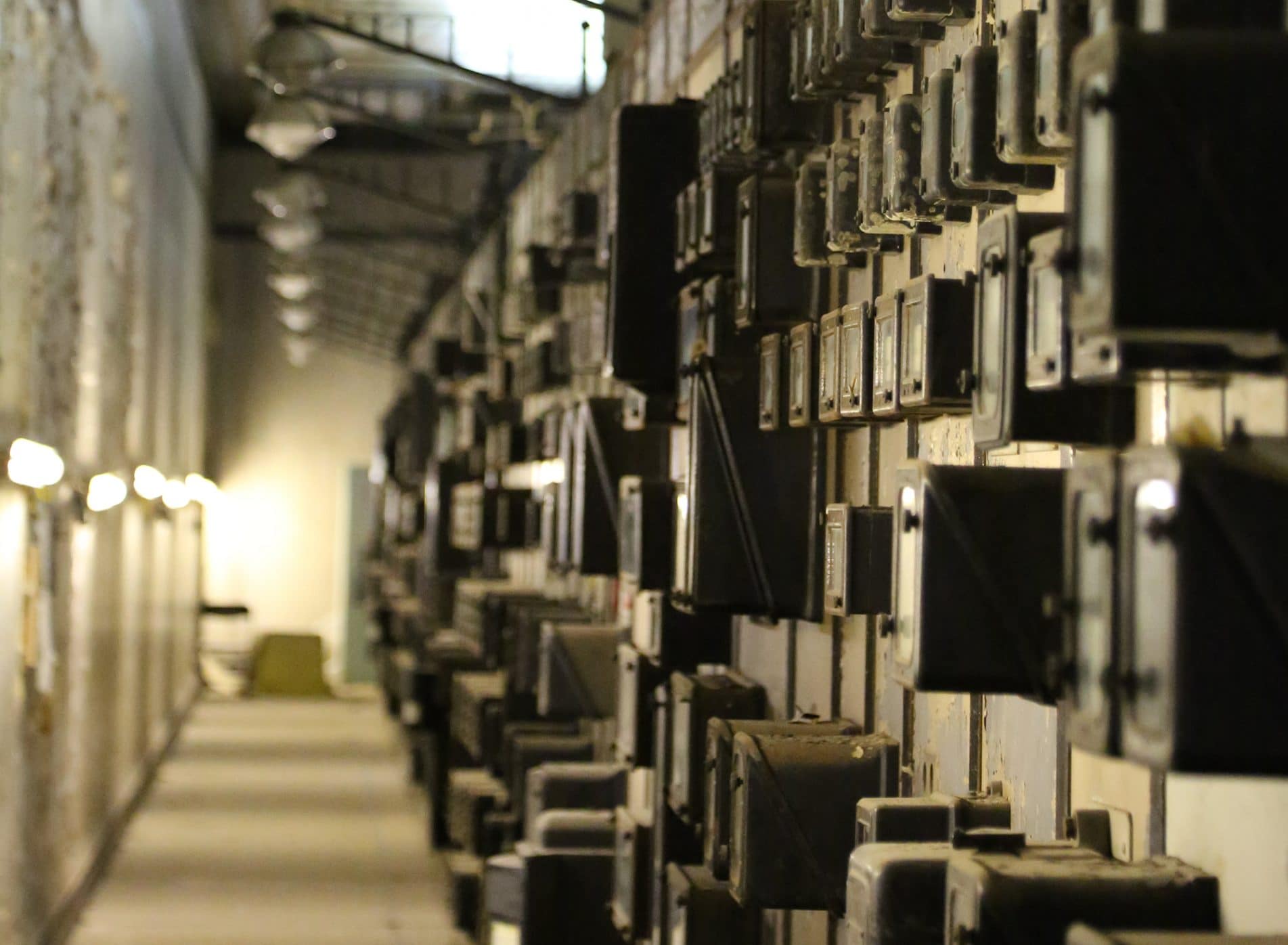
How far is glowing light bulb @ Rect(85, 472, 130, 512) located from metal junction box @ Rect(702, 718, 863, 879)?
537 centimetres

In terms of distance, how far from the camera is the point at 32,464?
6.89m

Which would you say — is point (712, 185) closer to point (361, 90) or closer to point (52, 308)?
point (52, 308)

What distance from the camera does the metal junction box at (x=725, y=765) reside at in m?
4.34

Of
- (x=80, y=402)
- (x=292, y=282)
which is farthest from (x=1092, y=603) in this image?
(x=292, y=282)

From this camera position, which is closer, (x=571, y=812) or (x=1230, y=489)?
(x=1230, y=489)

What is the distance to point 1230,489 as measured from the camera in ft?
6.49

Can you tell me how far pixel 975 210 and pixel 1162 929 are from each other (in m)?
1.37

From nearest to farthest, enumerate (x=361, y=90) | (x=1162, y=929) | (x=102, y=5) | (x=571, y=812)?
(x=1162, y=929), (x=571, y=812), (x=102, y=5), (x=361, y=90)

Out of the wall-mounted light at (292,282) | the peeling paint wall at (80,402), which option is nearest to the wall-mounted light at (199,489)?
the wall-mounted light at (292,282)

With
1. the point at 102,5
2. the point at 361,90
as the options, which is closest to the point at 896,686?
the point at 102,5

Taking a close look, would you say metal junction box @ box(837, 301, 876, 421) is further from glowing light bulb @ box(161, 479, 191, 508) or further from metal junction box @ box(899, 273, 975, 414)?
glowing light bulb @ box(161, 479, 191, 508)

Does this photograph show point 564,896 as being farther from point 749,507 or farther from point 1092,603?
point 1092,603

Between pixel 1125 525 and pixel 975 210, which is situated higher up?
pixel 975 210

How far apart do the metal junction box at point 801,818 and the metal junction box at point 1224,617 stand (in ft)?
6.91
